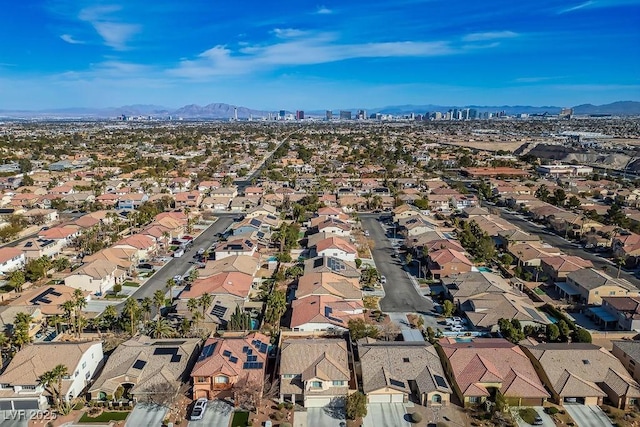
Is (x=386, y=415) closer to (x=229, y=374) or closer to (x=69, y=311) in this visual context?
(x=229, y=374)

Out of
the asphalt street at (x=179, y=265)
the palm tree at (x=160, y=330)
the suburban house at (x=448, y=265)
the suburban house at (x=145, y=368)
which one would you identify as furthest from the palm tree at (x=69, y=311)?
the suburban house at (x=448, y=265)

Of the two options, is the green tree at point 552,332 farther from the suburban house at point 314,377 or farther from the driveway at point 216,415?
the driveway at point 216,415

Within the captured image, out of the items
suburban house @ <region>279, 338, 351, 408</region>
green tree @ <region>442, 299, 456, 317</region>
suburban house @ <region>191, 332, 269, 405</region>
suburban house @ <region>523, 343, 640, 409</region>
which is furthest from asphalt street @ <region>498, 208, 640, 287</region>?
suburban house @ <region>191, 332, 269, 405</region>

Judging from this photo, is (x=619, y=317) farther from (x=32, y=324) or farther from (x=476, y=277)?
(x=32, y=324)

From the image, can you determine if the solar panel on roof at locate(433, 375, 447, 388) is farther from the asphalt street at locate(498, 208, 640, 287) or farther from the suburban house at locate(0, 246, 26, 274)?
the suburban house at locate(0, 246, 26, 274)

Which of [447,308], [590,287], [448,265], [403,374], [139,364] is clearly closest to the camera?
[403,374]

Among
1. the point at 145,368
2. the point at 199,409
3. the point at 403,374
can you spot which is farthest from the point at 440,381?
the point at 145,368

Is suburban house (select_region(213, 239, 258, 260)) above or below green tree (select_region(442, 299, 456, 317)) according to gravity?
above
